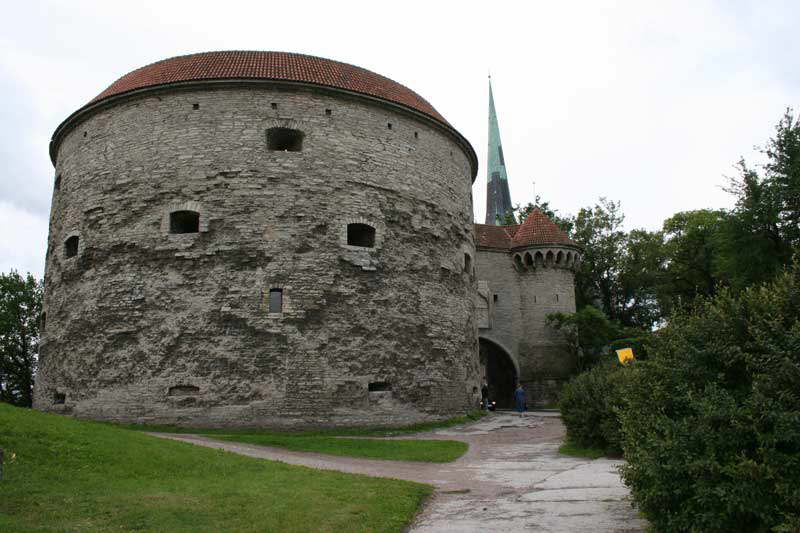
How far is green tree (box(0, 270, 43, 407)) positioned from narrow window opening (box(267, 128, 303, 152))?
1779 centimetres

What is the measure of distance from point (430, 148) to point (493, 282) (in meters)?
9.55

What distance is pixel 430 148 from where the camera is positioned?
18844 millimetres

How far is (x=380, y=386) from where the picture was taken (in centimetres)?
1599

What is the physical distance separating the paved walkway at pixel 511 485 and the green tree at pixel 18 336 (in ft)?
63.0

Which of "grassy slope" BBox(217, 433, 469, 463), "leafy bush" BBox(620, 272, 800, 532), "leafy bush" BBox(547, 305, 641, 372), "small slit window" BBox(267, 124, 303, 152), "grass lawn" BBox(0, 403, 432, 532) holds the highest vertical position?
"small slit window" BBox(267, 124, 303, 152)

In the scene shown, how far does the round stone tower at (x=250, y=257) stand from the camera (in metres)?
15.1

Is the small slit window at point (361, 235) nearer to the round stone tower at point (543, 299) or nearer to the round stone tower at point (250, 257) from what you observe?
the round stone tower at point (250, 257)

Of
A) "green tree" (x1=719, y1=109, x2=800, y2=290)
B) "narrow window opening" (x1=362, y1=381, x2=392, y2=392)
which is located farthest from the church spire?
"narrow window opening" (x1=362, y1=381, x2=392, y2=392)

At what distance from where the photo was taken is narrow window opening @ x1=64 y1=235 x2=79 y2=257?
17.3 meters

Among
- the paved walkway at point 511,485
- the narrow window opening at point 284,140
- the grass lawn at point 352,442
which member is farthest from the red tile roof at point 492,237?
the paved walkway at point 511,485

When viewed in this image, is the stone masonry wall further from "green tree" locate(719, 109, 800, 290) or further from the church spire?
the church spire

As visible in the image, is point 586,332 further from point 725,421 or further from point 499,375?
point 725,421

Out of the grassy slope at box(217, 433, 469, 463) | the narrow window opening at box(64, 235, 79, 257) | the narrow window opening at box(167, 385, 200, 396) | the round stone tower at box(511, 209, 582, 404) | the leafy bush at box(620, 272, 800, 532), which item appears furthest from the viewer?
the round stone tower at box(511, 209, 582, 404)

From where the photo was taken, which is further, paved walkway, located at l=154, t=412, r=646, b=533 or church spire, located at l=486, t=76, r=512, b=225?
church spire, located at l=486, t=76, r=512, b=225
